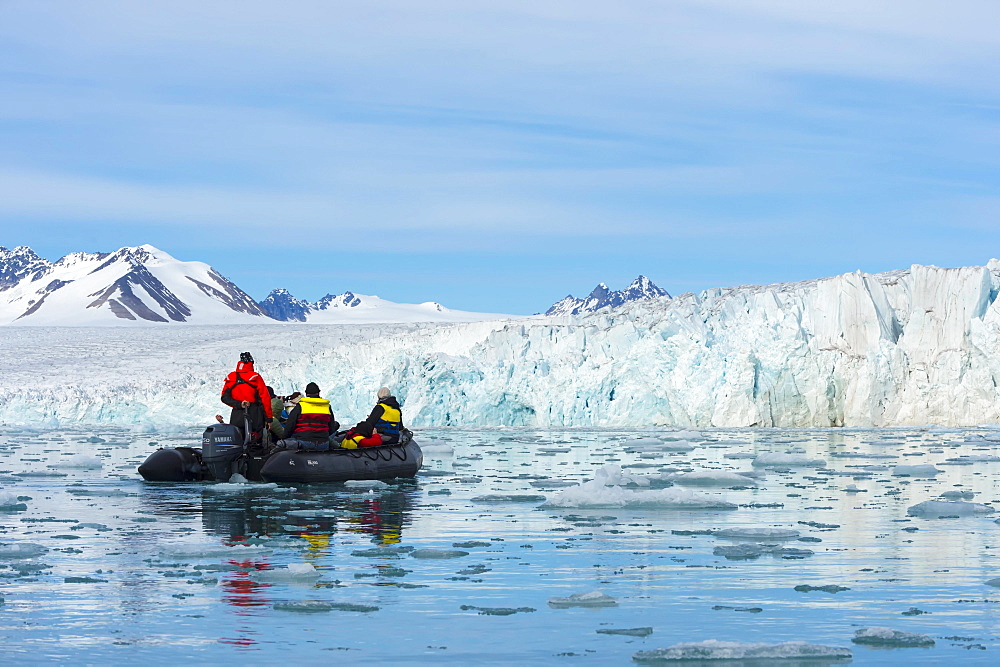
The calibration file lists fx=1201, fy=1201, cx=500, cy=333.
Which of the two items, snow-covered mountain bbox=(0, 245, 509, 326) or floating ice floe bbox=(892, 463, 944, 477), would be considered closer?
floating ice floe bbox=(892, 463, 944, 477)

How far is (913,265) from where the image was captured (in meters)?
36.3

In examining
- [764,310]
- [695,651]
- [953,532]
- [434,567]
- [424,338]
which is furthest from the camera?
[424,338]

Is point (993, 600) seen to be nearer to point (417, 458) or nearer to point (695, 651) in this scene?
point (695, 651)

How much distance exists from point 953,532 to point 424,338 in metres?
35.1

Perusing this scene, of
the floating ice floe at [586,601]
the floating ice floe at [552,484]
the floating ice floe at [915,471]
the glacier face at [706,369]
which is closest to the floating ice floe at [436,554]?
the floating ice floe at [586,601]

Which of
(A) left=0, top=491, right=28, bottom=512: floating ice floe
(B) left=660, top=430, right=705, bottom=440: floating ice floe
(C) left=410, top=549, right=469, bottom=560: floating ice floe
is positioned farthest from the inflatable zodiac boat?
(B) left=660, top=430, right=705, bottom=440: floating ice floe

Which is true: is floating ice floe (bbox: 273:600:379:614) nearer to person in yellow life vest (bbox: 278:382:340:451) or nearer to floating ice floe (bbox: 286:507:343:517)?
floating ice floe (bbox: 286:507:343:517)

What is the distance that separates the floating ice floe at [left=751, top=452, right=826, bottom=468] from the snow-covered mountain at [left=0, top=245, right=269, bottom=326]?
124m

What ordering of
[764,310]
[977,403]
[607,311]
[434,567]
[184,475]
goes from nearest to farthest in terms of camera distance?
[434,567] → [184,475] → [977,403] → [764,310] → [607,311]

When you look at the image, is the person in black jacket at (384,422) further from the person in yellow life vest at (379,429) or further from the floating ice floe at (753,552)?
the floating ice floe at (753,552)

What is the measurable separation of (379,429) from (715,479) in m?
4.64

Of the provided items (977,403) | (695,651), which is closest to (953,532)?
(695,651)

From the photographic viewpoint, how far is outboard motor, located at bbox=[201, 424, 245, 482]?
1576 centimetres

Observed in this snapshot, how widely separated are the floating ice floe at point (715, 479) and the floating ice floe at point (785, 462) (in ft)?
10.5
